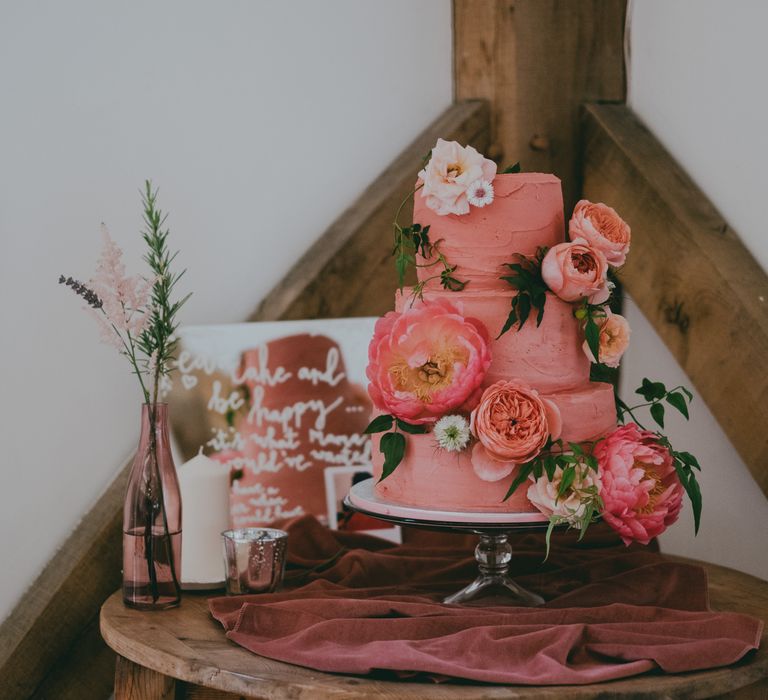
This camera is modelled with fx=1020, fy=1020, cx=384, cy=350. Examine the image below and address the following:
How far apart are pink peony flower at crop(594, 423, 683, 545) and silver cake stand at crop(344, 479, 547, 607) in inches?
3.4

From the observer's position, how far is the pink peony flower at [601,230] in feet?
4.01

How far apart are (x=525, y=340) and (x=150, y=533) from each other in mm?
526

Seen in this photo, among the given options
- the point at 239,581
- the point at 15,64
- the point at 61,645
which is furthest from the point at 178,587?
the point at 15,64

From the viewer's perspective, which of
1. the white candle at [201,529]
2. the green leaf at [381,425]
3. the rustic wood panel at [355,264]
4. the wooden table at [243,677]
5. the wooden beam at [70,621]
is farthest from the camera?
the rustic wood panel at [355,264]

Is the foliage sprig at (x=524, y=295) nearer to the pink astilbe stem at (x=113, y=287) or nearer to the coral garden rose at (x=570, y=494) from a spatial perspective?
the coral garden rose at (x=570, y=494)

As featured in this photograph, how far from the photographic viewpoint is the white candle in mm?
1363

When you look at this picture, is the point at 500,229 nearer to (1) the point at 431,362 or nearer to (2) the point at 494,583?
(1) the point at 431,362

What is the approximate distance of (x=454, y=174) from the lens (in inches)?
47.9

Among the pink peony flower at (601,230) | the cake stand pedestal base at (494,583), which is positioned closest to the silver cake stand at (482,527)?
the cake stand pedestal base at (494,583)

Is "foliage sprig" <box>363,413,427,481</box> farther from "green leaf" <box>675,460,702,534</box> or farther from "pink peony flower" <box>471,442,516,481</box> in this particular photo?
"green leaf" <box>675,460,702,534</box>

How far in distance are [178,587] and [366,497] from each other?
10.5 inches

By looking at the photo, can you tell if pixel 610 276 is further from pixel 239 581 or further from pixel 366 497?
pixel 239 581

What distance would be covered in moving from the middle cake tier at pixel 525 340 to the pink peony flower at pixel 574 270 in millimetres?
25

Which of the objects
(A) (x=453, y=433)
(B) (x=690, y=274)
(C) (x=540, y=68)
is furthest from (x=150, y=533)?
(C) (x=540, y=68)
